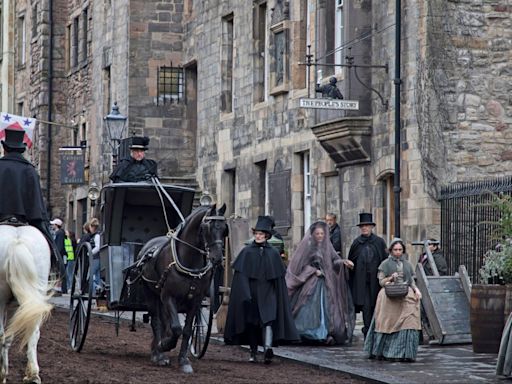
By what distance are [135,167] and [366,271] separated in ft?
13.5

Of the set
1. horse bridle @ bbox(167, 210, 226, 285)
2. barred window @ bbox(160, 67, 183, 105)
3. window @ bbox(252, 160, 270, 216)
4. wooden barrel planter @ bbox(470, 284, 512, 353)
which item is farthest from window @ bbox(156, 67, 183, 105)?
horse bridle @ bbox(167, 210, 226, 285)

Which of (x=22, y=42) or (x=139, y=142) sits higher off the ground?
(x=22, y=42)

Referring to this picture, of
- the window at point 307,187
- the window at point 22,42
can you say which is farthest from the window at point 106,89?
the window at point 307,187

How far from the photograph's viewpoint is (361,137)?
28.0 metres

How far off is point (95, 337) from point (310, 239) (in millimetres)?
3304

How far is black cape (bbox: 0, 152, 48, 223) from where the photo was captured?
14.6m

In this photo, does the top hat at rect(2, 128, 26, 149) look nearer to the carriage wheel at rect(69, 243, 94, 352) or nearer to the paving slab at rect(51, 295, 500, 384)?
the carriage wheel at rect(69, 243, 94, 352)

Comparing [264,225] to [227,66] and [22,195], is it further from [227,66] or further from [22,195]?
[227,66]

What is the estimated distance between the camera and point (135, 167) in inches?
762

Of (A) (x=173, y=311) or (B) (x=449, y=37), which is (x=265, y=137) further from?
(A) (x=173, y=311)

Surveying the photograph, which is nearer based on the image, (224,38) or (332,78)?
(332,78)

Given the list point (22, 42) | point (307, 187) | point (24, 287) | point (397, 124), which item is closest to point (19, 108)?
point (22, 42)

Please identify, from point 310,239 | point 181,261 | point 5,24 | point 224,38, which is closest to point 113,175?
point 181,261

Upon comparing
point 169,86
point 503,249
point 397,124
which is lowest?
point 503,249
